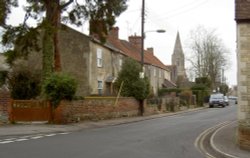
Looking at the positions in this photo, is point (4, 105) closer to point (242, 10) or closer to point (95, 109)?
point (95, 109)

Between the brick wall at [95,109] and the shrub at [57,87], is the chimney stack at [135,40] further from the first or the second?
the shrub at [57,87]

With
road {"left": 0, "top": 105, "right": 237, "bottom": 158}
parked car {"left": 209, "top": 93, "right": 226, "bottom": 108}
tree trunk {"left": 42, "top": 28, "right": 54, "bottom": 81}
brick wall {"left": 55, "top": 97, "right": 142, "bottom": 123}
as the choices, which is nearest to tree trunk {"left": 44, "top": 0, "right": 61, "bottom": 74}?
tree trunk {"left": 42, "top": 28, "right": 54, "bottom": 81}

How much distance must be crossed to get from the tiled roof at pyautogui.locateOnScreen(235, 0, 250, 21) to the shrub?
12400 mm

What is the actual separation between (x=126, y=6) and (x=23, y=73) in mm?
8482

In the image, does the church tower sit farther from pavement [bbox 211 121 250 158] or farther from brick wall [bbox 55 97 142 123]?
pavement [bbox 211 121 250 158]

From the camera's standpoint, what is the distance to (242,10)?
17.6 m

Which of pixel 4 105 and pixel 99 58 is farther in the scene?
pixel 99 58

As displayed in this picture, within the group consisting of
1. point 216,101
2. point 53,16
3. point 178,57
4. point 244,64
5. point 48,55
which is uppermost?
point 178,57

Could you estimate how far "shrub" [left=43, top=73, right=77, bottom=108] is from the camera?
2697cm

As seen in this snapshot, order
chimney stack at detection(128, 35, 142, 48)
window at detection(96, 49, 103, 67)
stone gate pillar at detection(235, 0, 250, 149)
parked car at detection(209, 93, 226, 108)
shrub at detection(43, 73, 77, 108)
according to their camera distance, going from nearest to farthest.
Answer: stone gate pillar at detection(235, 0, 250, 149)
shrub at detection(43, 73, 77, 108)
window at detection(96, 49, 103, 67)
parked car at detection(209, 93, 226, 108)
chimney stack at detection(128, 35, 142, 48)

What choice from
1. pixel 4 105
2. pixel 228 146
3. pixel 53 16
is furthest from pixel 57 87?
pixel 228 146

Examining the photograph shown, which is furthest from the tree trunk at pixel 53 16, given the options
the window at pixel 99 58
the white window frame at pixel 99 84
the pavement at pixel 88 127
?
the white window frame at pixel 99 84

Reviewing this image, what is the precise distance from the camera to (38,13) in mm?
31719

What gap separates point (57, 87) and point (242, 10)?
12815 millimetres
